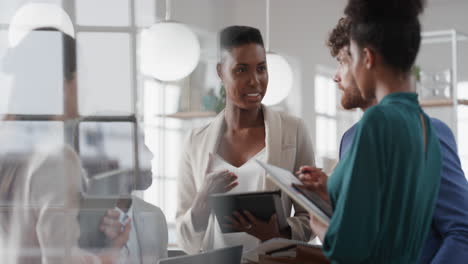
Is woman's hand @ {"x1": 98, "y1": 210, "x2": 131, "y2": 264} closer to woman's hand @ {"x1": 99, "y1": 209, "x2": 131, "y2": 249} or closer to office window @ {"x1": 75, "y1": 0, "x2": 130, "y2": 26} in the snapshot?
woman's hand @ {"x1": 99, "y1": 209, "x2": 131, "y2": 249}

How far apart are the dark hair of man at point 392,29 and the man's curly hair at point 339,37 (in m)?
0.25

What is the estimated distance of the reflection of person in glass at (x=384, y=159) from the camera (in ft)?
3.55

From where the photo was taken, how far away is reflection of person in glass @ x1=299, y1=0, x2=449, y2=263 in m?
1.08

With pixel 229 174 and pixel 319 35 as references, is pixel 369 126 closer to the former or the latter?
pixel 229 174

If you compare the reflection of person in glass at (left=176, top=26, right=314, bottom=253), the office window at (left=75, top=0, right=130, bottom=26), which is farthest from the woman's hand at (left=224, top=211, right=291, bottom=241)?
the office window at (left=75, top=0, right=130, bottom=26)

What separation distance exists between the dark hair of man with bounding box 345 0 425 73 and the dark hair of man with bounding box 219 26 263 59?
44 cm

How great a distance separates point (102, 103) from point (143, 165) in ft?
0.59

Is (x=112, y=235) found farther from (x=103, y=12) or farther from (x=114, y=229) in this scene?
(x=103, y=12)

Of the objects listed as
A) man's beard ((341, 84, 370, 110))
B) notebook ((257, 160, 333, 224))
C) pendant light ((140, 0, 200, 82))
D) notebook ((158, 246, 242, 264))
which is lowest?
notebook ((158, 246, 242, 264))

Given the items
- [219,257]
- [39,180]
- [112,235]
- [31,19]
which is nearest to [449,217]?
[219,257]

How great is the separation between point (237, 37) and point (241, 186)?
40 centimetres

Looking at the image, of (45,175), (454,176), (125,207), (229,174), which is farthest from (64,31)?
(454,176)

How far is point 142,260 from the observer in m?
1.45

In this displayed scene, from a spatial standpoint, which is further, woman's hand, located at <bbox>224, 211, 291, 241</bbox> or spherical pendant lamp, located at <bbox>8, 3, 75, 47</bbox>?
woman's hand, located at <bbox>224, 211, 291, 241</bbox>
